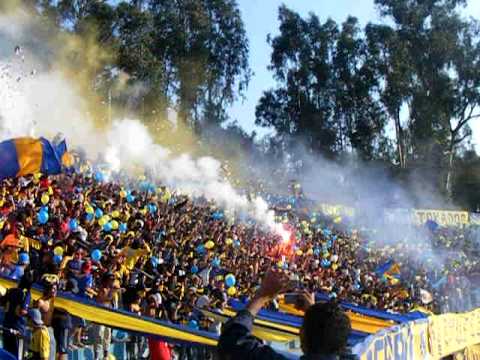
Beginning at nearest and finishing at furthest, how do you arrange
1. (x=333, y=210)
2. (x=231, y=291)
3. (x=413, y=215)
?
(x=231, y=291), (x=333, y=210), (x=413, y=215)

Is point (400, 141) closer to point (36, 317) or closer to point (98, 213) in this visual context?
point (98, 213)

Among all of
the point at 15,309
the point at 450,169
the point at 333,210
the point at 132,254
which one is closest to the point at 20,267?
the point at 15,309

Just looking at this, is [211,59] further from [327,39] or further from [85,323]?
[85,323]

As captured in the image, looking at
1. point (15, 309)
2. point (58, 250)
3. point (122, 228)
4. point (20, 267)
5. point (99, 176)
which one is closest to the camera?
point (15, 309)

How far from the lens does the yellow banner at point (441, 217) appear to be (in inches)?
1519

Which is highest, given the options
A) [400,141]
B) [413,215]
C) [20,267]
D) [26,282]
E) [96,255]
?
[400,141]

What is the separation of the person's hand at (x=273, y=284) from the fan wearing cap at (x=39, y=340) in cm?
446

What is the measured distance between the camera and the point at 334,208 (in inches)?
1474

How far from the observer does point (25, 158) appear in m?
11.4

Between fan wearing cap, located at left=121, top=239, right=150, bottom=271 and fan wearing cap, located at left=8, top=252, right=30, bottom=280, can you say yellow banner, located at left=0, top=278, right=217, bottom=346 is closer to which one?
fan wearing cap, located at left=8, top=252, right=30, bottom=280

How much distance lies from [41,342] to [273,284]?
453 centimetres

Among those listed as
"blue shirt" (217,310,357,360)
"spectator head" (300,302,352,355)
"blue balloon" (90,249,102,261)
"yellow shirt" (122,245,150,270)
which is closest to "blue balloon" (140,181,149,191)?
"yellow shirt" (122,245,150,270)

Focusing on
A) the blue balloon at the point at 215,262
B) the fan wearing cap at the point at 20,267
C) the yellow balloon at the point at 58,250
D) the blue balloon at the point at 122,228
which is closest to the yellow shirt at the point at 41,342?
the fan wearing cap at the point at 20,267

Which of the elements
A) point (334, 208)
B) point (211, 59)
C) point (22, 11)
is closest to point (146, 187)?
point (22, 11)
